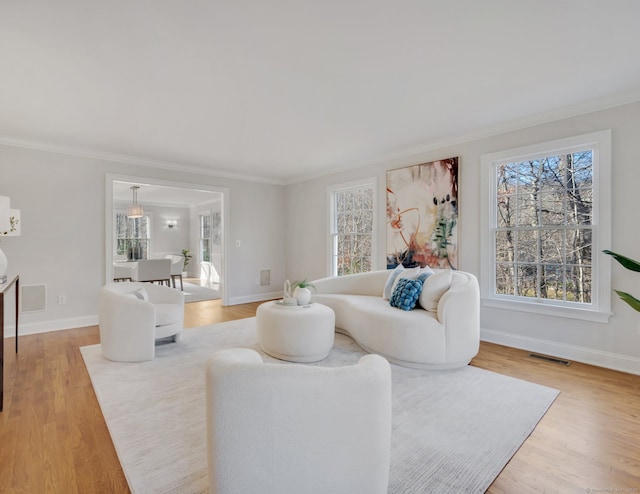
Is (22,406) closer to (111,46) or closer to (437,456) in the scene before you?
(111,46)

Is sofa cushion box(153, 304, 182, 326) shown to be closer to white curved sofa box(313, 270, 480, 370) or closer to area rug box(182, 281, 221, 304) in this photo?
white curved sofa box(313, 270, 480, 370)

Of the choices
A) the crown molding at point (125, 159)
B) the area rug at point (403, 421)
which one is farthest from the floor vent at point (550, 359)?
the crown molding at point (125, 159)

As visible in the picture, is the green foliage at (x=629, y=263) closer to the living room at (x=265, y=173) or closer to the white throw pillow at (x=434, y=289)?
the living room at (x=265, y=173)

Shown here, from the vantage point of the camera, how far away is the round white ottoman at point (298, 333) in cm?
302

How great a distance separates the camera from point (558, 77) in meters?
2.66

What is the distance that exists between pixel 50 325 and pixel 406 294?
4584 mm

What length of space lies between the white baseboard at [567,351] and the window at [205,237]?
8099 mm

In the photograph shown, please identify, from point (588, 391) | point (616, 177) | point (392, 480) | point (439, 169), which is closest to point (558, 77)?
point (616, 177)

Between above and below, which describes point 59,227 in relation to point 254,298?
above

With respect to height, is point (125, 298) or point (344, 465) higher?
point (125, 298)

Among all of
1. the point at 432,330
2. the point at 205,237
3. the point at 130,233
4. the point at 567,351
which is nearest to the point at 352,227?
the point at 432,330

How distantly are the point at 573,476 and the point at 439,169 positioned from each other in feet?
11.2

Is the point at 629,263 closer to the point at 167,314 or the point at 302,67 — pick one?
the point at 302,67

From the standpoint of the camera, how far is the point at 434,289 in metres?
3.18
